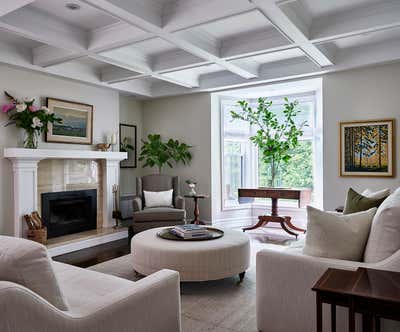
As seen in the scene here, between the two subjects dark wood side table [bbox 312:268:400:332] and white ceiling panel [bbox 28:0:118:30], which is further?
white ceiling panel [bbox 28:0:118:30]

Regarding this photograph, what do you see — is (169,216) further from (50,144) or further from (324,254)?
(324,254)

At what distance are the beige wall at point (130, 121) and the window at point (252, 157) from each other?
169cm

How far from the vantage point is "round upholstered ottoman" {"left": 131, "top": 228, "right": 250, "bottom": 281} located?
293 centimetres

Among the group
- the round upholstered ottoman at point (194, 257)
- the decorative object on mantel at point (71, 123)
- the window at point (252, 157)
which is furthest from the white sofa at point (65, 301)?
the window at point (252, 157)

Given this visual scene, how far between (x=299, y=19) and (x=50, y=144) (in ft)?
12.0

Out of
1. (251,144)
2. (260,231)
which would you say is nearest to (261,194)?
(260,231)

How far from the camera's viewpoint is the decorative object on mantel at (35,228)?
4.31m

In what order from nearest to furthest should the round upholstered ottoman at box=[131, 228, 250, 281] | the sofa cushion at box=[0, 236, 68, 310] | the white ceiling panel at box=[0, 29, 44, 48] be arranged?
the sofa cushion at box=[0, 236, 68, 310], the round upholstered ottoman at box=[131, 228, 250, 281], the white ceiling panel at box=[0, 29, 44, 48]

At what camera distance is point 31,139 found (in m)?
4.48

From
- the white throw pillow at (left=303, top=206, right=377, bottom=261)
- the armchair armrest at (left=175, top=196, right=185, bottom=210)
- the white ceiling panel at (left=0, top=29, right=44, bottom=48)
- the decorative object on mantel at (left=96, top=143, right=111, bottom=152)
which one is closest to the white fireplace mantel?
the decorative object on mantel at (left=96, top=143, right=111, bottom=152)

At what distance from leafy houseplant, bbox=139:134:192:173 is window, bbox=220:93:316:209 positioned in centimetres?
70

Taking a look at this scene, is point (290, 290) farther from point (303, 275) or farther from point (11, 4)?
point (11, 4)

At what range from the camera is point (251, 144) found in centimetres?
644

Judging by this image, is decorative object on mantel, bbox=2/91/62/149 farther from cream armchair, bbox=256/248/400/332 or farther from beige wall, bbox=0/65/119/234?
cream armchair, bbox=256/248/400/332
